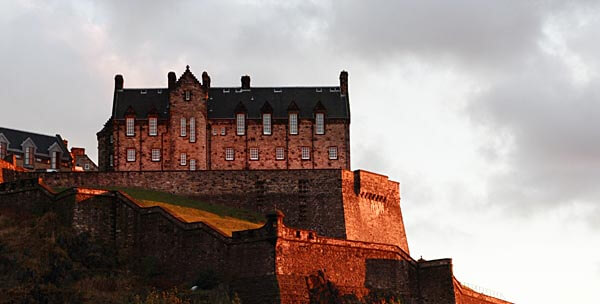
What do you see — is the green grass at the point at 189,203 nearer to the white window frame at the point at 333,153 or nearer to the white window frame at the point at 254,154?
the white window frame at the point at 254,154

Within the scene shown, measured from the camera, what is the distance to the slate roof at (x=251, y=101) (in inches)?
3558

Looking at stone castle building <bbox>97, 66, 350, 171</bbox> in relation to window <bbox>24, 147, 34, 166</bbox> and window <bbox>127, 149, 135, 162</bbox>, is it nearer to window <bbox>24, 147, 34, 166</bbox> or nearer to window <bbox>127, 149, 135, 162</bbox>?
window <bbox>127, 149, 135, 162</bbox>

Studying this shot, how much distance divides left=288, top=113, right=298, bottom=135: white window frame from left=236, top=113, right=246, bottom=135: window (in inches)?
131

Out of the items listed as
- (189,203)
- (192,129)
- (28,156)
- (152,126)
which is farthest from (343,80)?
(28,156)

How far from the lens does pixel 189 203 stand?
79.6m

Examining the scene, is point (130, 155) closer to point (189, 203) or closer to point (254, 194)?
point (189, 203)

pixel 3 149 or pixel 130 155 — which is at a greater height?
pixel 3 149

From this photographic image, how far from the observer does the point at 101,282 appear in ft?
214

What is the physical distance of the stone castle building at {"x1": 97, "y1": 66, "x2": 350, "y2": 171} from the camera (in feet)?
292

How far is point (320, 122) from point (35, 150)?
26728 millimetres

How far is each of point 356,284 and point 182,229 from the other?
1018 centimetres

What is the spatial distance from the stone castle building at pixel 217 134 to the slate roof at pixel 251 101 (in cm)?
7

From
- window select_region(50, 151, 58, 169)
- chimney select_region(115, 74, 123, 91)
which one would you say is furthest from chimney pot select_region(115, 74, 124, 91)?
window select_region(50, 151, 58, 169)

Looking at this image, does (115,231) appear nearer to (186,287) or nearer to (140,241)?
(140,241)
